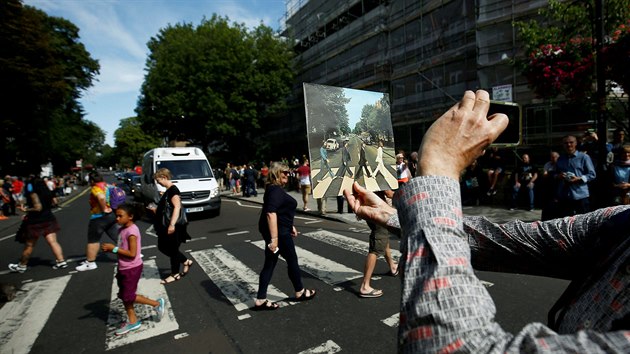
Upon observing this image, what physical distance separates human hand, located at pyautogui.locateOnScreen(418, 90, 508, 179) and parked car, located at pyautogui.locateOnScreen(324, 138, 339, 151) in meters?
1.70

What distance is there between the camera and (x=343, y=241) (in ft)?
24.5

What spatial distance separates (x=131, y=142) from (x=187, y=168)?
256 feet

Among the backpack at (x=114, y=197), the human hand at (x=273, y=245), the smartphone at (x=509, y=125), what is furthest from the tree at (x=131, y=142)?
the smartphone at (x=509, y=125)

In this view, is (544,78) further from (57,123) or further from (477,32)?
(57,123)

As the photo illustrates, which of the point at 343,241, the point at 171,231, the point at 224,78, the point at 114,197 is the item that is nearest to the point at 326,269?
the point at 343,241

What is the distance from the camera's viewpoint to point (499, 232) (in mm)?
1268

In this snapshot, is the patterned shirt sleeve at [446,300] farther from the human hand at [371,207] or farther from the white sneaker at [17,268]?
the white sneaker at [17,268]

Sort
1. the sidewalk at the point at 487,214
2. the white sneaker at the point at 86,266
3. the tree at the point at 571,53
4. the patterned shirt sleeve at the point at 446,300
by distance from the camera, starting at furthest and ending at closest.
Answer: the sidewalk at the point at 487,214, the tree at the point at 571,53, the white sneaker at the point at 86,266, the patterned shirt sleeve at the point at 446,300

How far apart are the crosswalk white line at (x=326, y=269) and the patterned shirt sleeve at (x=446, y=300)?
4.30 m

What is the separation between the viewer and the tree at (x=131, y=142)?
7081cm

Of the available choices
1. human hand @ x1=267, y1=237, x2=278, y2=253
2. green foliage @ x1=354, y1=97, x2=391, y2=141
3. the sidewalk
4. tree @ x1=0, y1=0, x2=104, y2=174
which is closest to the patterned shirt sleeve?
green foliage @ x1=354, y1=97, x2=391, y2=141

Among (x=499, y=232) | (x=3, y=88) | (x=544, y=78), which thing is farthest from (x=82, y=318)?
(x=3, y=88)

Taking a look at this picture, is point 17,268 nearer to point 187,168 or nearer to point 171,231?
point 171,231

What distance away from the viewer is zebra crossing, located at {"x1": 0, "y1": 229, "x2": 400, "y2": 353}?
361 centimetres
